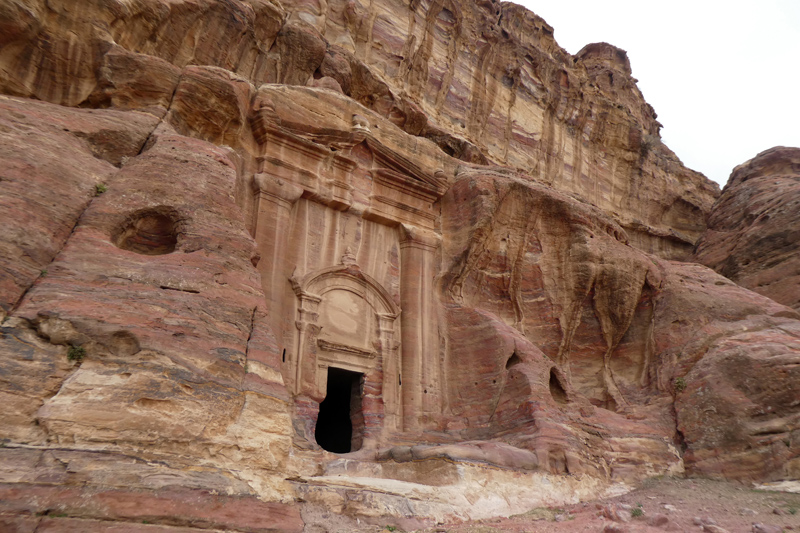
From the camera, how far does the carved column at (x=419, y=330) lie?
14773 mm

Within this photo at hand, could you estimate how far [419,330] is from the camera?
620 inches

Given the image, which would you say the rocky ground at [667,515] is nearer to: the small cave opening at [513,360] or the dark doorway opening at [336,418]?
the small cave opening at [513,360]

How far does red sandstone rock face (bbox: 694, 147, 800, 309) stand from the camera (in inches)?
811

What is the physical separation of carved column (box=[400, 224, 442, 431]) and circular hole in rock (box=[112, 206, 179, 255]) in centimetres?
760

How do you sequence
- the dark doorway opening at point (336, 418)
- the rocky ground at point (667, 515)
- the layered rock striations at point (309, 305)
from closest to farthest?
the layered rock striations at point (309, 305) → the rocky ground at point (667, 515) → the dark doorway opening at point (336, 418)

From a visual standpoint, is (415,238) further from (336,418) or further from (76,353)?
(76,353)

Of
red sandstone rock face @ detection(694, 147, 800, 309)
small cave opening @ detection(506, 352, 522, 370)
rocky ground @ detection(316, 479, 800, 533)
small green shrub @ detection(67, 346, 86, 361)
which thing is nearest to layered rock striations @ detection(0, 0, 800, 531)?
small green shrub @ detection(67, 346, 86, 361)

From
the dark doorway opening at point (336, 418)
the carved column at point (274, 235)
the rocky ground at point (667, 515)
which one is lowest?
the rocky ground at point (667, 515)

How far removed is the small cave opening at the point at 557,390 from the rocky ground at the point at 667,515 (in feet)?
9.69

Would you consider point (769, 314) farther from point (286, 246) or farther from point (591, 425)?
point (286, 246)

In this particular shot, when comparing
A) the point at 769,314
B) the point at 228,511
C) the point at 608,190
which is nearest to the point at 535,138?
the point at 608,190

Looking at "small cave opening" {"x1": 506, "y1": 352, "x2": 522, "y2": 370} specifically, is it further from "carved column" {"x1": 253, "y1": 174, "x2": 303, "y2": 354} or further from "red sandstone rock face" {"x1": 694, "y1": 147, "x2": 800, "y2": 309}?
"red sandstone rock face" {"x1": 694, "y1": 147, "x2": 800, "y2": 309}

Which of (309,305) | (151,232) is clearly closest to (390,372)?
(309,305)

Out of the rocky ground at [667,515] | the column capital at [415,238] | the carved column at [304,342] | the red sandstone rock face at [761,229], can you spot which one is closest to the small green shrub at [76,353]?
the rocky ground at [667,515]
